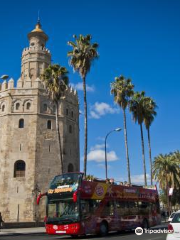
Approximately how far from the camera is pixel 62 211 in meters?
17.7

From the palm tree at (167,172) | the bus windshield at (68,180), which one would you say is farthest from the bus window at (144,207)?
the palm tree at (167,172)

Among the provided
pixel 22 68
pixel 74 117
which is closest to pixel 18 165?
pixel 74 117

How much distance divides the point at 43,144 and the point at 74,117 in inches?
298

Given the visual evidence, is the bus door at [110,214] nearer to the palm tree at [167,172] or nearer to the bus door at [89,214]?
the bus door at [89,214]

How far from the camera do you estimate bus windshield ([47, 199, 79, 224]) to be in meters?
17.3

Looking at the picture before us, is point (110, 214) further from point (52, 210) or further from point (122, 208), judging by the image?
point (52, 210)

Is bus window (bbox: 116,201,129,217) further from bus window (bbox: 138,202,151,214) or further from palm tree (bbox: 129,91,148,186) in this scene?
palm tree (bbox: 129,91,148,186)

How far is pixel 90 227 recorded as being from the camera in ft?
59.0

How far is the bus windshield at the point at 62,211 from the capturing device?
1730 centimetres

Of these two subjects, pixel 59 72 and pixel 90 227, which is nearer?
pixel 90 227

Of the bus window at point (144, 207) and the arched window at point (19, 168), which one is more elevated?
the arched window at point (19, 168)

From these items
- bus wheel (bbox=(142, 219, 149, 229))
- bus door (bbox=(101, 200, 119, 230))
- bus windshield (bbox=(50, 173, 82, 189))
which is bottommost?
bus wheel (bbox=(142, 219, 149, 229))

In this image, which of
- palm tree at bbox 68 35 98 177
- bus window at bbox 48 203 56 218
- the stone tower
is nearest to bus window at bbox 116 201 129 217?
bus window at bbox 48 203 56 218

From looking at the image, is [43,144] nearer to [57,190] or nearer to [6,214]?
[6,214]
